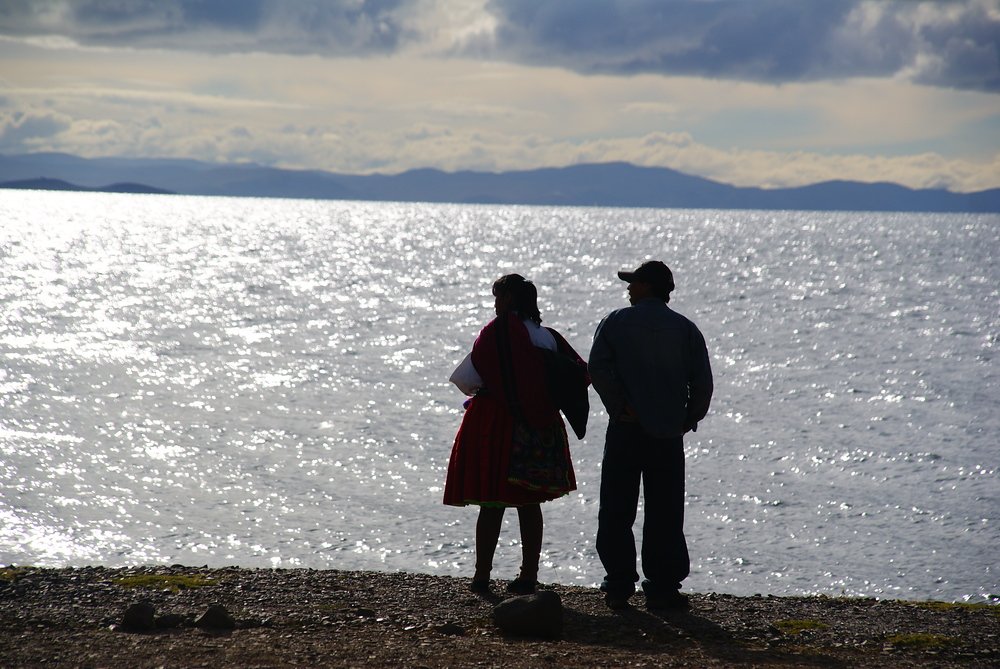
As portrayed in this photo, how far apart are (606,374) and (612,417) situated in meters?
0.34

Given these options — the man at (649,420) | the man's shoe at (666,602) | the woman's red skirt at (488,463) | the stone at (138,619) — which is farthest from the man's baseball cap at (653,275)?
the stone at (138,619)

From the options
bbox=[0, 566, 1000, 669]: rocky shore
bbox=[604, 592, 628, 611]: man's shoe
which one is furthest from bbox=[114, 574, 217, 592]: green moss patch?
bbox=[604, 592, 628, 611]: man's shoe

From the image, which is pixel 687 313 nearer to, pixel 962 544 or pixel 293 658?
pixel 962 544

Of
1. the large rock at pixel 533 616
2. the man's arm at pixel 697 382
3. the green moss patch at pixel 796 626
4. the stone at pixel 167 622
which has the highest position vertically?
the man's arm at pixel 697 382

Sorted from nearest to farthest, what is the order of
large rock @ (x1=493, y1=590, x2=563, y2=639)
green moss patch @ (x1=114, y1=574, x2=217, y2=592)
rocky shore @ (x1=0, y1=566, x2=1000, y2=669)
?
1. rocky shore @ (x1=0, y1=566, x2=1000, y2=669)
2. large rock @ (x1=493, y1=590, x2=563, y2=639)
3. green moss patch @ (x1=114, y1=574, x2=217, y2=592)

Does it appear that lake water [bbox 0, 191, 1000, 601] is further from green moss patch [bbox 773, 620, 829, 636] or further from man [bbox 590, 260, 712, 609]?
green moss patch [bbox 773, 620, 829, 636]

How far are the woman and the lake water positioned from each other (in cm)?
565

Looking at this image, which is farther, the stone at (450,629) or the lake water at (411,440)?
the lake water at (411,440)

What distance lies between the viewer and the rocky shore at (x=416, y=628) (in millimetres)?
6340

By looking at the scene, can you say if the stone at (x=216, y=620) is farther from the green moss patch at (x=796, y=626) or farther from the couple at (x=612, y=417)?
the green moss patch at (x=796, y=626)

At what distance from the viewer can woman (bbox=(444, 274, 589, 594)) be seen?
7.49m

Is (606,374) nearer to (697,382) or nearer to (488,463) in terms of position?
(697,382)

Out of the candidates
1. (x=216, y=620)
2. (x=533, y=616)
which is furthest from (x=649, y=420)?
(x=216, y=620)

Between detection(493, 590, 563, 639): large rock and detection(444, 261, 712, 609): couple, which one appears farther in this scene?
detection(444, 261, 712, 609): couple
